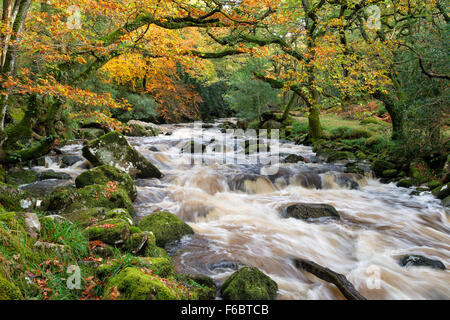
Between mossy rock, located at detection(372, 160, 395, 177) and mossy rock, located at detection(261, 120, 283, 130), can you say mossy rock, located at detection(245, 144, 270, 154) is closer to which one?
mossy rock, located at detection(372, 160, 395, 177)

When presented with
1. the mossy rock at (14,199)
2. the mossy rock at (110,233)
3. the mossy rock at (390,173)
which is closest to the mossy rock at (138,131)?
the mossy rock at (14,199)

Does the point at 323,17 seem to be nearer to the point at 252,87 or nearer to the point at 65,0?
the point at 252,87

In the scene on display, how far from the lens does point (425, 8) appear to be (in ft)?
36.0

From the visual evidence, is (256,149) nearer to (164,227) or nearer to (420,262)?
(164,227)

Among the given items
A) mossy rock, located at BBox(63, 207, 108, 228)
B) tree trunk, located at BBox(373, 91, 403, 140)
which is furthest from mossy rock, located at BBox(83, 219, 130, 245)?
tree trunk, located at BBox(373, 91, 403, 140)

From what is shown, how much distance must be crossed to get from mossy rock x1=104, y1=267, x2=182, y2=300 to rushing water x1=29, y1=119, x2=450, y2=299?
1593mm

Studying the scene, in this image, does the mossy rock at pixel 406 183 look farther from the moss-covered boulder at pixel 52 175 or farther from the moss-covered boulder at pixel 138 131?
the moss-covered boulder at pixel 138 131

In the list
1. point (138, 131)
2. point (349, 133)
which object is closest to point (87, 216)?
point (349, 133)

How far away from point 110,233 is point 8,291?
1.51 meters

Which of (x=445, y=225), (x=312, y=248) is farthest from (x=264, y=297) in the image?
(x=445, y=225)

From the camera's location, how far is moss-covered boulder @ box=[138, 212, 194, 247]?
15.7 feet

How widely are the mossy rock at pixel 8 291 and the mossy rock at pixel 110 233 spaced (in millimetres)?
1403

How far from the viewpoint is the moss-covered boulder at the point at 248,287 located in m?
3.23

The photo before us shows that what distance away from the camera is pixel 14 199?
444cm
